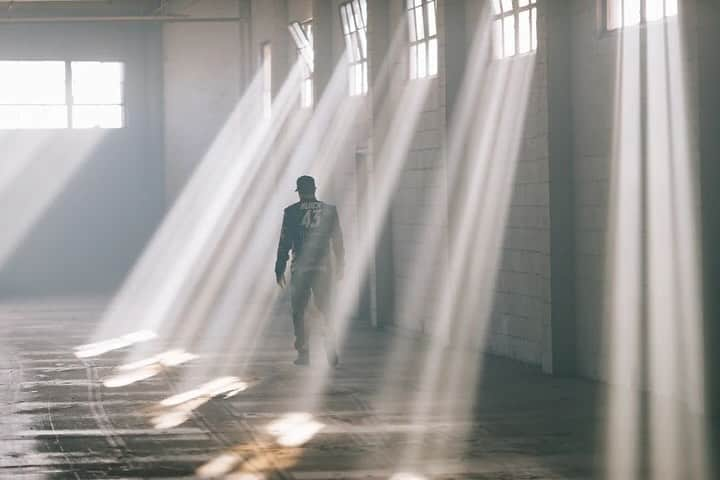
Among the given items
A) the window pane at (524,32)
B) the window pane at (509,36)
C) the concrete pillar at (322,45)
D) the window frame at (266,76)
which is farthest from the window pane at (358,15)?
the window pane at (524,32)

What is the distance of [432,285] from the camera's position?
50.5 feet

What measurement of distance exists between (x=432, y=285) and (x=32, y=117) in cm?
1329

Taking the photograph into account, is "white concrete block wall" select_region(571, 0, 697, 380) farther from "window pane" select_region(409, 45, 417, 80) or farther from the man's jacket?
"window pane" select_region(409, 45, 417, 80)

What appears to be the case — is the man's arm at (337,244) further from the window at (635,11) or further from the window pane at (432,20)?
the window pane at (432,20)

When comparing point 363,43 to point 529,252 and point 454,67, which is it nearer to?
A: point 454,67

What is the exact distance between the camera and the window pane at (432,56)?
15305mm

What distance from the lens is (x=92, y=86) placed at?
87.5ft

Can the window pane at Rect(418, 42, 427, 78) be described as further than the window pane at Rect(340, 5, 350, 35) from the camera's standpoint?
No

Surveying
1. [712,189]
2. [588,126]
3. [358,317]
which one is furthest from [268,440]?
[358,317]

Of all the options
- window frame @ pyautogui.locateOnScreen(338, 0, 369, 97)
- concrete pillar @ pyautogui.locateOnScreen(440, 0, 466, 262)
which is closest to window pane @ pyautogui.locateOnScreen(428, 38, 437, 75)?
concrete pillar @ pyautogui.locateOnScreen(440, 0, 466, 262)

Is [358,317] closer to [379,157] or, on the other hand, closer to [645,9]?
[379,157]

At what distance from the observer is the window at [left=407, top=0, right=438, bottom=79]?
15.3 metres

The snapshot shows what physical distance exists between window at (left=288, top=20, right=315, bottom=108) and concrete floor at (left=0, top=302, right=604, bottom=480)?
7.48 metres

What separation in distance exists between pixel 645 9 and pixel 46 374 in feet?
20.2
